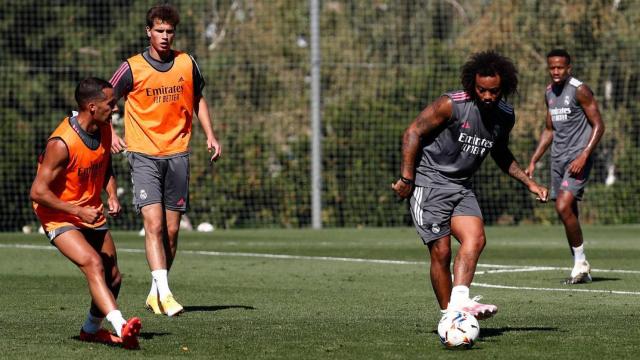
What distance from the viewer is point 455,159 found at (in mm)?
8852

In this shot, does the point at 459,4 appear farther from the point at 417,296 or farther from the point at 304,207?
the point at 417,296

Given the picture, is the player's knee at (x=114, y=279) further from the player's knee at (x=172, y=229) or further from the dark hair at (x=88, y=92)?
the player's knee at (x=172, y=229)

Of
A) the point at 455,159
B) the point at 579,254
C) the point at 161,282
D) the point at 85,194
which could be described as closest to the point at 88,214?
the point at 85,194

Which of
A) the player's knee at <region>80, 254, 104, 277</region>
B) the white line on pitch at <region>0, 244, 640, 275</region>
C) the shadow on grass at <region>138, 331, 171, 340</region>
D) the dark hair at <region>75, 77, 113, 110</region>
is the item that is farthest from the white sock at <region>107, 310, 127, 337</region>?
the white line on pitch at <region>0, 244, 640, 275</region>

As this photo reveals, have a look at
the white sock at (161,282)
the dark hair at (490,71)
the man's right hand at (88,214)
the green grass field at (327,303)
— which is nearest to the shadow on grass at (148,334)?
the green grass field at (327,303)

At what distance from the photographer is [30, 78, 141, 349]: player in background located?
807 centimetres

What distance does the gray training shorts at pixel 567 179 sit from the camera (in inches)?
518

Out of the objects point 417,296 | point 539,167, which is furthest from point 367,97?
point 417,296

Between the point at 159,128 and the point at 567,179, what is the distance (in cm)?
469

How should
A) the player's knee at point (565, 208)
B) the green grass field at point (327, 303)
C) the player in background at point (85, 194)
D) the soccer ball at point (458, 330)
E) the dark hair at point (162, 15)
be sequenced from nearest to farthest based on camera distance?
the soccer ball at point (458, 330)
the green grass field at point (327, 303)
the player in background at point (85, 194)
the dark hair at point (162, 15)
the player's knee at point (565, 208)

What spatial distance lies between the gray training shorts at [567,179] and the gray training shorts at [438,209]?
449cm

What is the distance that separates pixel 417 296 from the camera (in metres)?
11.4

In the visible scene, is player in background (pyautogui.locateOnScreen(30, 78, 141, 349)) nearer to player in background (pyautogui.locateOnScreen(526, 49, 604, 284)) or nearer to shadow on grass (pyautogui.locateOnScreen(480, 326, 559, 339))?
shadow on grass (pyautogui.locateOnScreen(480, 326, 559, 339))

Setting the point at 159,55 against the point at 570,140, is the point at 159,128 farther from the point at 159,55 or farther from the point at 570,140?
the point at 570,140
